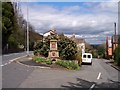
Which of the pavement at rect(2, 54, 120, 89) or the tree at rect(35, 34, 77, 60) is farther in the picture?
the tree at rect(35, 34, 77, 60)

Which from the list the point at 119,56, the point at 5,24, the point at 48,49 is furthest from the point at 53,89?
the point at 5,24

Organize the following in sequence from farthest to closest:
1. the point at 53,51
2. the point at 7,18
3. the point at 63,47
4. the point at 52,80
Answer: the point at 7,18 < the point at 63,47 < the point at 53,51 < the point at 52,80

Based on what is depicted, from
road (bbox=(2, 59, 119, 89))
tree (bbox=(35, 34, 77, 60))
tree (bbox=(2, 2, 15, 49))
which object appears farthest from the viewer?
tree (bbox=(2, 2, 15, 49))

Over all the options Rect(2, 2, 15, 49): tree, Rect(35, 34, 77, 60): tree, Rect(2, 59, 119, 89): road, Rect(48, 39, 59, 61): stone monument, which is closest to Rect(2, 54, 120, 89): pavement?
Rect(2, 59, 119, 89): road

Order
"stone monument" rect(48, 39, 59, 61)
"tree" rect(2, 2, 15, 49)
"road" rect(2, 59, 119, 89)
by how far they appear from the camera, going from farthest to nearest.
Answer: "tree" rect(2, 2, 15, 49)
"stone monument" rect(48, 39, 59, 61)
"road" rect(2, 59, 119, 89)

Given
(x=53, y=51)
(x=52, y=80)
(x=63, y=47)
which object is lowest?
(x=52, y=80)

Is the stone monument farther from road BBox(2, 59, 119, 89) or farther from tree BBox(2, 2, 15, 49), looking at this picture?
tree BBox(2, 2, 15, 49)

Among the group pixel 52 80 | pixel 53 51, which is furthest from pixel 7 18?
pixel 52 80

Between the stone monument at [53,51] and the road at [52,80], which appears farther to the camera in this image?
the stone monument at [53,51]

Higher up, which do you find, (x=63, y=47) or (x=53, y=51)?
(x=63, y=47)

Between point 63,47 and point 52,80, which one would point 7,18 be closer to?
point 63,47

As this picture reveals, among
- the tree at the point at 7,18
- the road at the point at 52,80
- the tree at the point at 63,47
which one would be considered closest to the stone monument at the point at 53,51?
the tree at the point at 63,47

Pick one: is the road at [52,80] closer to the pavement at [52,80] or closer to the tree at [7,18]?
the pavement at [52,80]

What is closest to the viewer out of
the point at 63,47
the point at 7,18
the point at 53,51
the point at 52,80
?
the point at 52,80
